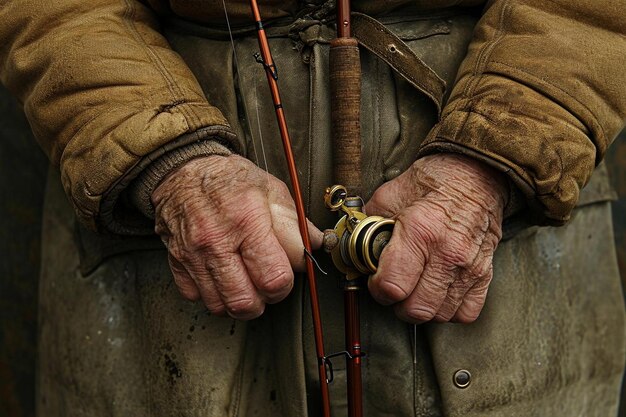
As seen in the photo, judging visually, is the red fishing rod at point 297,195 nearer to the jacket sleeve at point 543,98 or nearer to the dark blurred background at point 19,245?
the jacket sleeve at point 543,98

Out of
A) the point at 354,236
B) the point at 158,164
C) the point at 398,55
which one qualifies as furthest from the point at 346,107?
the point at 158,164

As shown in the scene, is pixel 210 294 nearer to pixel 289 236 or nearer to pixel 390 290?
pixel 289 236

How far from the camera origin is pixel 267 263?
5.72 feet

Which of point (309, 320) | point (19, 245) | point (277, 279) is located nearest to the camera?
point (277, 279)

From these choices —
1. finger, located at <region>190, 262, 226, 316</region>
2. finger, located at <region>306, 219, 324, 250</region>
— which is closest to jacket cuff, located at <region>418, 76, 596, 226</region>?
finger, located at <region>306, 219, 324, 250</region>

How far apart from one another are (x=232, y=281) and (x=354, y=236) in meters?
0.23

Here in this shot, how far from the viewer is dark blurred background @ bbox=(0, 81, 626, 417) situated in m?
2.67

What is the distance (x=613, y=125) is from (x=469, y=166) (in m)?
0.30

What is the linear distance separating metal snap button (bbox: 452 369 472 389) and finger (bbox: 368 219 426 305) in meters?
0.29

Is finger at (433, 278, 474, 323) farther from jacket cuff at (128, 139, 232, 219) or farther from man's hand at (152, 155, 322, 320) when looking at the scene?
jacket cuff at (128, 139, 232, 219)

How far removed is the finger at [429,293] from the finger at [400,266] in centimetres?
2

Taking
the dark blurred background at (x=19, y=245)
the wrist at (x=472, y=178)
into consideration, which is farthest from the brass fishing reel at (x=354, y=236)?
the dark blurred background at (x=19, y=245)

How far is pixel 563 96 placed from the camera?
182cm

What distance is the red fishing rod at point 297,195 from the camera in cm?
177
